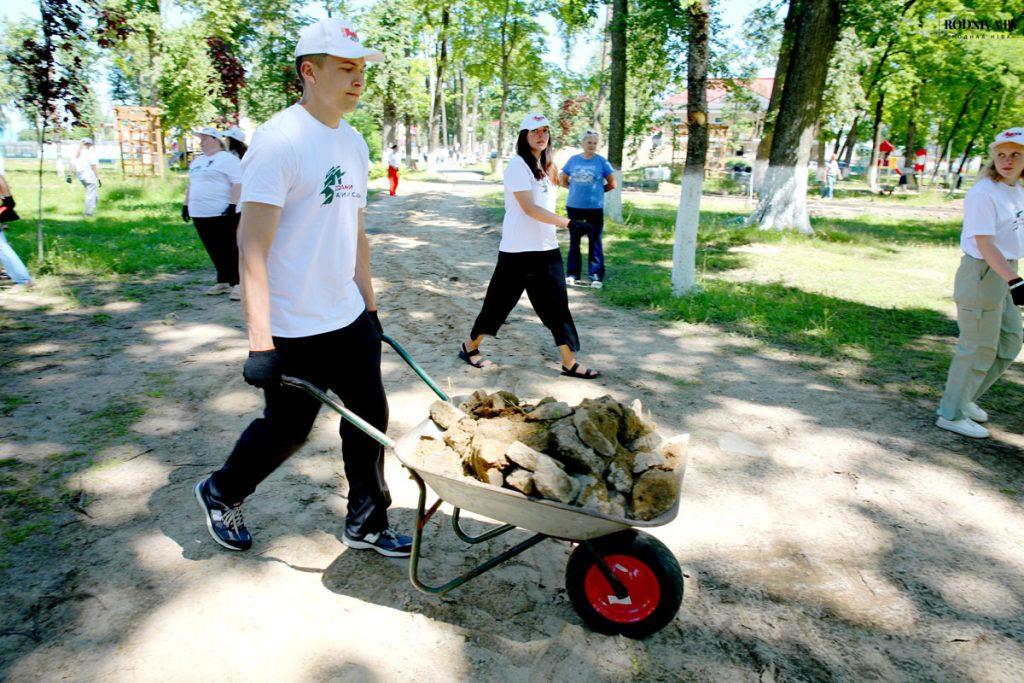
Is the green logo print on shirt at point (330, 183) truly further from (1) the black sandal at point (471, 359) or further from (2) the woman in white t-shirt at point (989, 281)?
(2) the woman in white t-shirt at point (989, 281)

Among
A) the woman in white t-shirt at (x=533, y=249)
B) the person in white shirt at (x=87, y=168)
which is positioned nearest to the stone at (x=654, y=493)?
the woman in white t-shirt at (x=533, y=249)

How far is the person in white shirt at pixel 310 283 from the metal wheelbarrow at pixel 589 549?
25 cm

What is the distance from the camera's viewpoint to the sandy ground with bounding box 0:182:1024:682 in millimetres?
2367

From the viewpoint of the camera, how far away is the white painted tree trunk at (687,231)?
768cm

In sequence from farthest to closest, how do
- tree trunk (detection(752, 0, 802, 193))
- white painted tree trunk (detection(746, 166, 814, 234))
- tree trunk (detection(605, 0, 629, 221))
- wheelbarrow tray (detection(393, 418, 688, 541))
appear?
tree trunk (detection(752, 0, 802, 193))
tree trunk (detection(605, 0, 629, 221))
white painted tree trunk (detection(746, 166, 814, 234))
wheelbarrow tray (detection(393, 418, 688, 541))

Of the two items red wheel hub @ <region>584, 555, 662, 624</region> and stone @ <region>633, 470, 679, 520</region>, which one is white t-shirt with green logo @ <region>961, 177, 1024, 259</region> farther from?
red wheel hub @ <region>584, 555, 662, 624</region>

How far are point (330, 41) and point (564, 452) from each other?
1690mm

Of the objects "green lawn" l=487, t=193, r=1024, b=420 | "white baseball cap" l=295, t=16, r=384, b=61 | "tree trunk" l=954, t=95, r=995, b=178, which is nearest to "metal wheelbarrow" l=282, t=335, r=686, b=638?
"white baseball cap" l=295, t=16, r=384, b=61

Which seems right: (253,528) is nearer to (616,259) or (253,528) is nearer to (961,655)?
(961,655)

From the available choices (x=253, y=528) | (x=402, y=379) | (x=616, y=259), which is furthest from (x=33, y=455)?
(x=616, y=259)

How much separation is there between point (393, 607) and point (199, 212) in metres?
5.94

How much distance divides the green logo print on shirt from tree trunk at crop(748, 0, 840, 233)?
11572mm

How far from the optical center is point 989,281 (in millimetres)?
4020

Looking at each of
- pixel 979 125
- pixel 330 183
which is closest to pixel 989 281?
pixel 330 183
